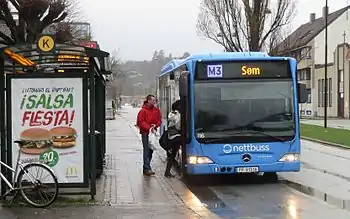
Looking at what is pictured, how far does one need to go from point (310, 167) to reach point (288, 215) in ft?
27.6

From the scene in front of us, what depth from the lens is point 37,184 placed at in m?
10.2

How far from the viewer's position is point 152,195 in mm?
11781

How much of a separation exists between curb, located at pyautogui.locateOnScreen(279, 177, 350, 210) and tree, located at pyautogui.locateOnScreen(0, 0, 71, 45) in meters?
17.5

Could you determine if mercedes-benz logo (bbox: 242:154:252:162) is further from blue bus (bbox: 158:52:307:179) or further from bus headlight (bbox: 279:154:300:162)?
bus headlight (bbox: 279:154:300:162)

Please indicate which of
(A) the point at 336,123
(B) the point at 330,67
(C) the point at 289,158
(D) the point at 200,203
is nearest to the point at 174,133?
(C) the point at 289,158

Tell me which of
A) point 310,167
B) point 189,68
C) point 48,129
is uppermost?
point 189,68

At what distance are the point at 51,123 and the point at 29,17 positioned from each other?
755 inches

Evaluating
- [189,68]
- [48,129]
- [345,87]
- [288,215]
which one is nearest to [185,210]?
[288,215]

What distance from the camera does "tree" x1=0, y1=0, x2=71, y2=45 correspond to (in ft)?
92.8

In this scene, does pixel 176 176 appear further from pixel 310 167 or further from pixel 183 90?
pixel 310 167

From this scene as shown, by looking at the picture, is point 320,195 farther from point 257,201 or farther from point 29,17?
point 29,17

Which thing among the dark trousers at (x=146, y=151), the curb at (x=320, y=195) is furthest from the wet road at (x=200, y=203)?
the dark trousers at (x=146, y=151)

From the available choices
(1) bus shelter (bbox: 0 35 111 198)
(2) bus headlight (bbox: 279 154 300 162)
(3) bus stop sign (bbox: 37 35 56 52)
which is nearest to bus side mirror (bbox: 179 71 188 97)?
(2) bus headlight (bbox: 279 154 300 162)

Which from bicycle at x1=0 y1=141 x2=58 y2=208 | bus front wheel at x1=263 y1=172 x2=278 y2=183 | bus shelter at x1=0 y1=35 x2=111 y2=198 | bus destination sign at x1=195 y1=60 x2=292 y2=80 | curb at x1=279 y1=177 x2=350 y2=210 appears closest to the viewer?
bicycle at x1=0 y1=141 x2=58 y2=208
